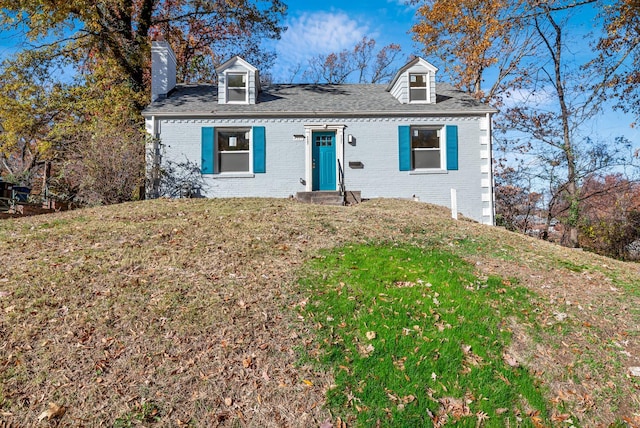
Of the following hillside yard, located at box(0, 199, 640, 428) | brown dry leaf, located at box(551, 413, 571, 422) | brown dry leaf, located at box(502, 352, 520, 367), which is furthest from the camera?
brown dry leaf, located at box(502, 352, 520, 367)

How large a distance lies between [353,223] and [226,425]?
508 cm

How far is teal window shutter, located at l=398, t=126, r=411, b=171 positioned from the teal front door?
2191mm

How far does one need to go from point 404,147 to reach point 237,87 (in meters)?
6.09

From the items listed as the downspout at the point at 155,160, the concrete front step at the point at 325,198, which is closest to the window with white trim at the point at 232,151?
the downspout at the point at 155,160

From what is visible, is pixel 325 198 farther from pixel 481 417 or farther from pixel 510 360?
pixel 481 417

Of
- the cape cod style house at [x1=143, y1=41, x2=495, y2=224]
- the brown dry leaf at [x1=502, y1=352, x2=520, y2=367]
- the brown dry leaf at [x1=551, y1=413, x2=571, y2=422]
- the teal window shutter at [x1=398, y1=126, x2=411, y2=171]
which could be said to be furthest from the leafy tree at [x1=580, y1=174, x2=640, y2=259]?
the brown dry leaf at [x1=551, y1=413, x2=571, y2=422]

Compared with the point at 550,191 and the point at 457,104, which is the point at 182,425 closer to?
the point at 457,104

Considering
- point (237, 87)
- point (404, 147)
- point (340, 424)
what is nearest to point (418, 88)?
point (404, 147)

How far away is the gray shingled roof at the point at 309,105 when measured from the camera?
12039 millimetres

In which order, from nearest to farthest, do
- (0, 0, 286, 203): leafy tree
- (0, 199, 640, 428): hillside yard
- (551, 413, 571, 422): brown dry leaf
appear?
1. (0, 199, 640, 428): hillside yard
2. (551, 413, 571, 422): brown dry leaf
3. (0, 0, 286, 203): leafy tree

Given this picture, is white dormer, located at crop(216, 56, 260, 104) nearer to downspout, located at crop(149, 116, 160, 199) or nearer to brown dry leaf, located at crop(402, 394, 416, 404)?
downspout, located at crop(149, 116, 160, 199)

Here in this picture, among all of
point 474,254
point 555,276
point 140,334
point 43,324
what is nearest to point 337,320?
point 140,334

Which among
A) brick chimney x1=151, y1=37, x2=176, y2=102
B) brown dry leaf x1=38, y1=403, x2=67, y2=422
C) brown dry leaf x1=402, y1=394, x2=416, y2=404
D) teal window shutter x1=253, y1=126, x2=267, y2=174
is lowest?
brown dry leaf x1=402, y1=394, x2=416, y2=404

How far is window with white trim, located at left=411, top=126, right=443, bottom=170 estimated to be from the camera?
12461 mm
